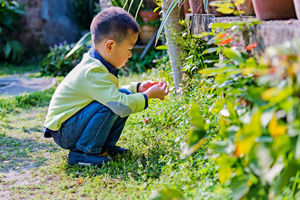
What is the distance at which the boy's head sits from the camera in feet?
6.84

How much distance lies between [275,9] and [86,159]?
1.48 m

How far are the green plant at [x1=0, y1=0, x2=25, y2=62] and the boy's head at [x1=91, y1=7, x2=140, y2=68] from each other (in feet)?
21.6

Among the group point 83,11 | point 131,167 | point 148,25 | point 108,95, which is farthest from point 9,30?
point 131,167

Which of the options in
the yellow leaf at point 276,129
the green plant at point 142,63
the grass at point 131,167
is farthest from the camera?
the green plant at point 142,63

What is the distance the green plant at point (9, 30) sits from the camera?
25.9 feet

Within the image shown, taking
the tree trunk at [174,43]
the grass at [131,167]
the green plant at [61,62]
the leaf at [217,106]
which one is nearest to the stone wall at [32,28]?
the green plant at [61,62]

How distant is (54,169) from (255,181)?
4.59 ft

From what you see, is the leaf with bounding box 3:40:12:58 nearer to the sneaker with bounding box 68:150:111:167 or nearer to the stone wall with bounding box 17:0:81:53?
the stone wall with bounding box 17:0:81:53

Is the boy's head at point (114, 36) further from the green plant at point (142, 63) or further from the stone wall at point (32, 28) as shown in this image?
the stone wall at point (32, 28)

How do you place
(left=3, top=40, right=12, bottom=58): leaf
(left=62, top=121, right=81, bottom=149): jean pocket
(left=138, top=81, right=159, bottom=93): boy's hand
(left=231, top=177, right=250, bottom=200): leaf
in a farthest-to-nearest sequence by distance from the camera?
(left=3, top=40, right=12, bottom=58): leaf
(left=138, top=81, right=159, bottom=93): boy's hand
(left=62, top=121, right=81, bottom=149): jean pocket
(left=231, top=177, right=250, bottom=200): leaf

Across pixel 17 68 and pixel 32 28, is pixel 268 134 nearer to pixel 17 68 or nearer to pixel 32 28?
pixel 17 68

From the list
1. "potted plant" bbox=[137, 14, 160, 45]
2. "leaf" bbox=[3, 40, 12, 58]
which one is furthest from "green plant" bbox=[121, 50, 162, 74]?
"leaf" bbox=[3, 40, 12, 58]

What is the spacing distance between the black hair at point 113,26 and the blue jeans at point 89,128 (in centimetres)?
47

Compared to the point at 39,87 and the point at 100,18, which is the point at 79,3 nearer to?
the point at 39,87
